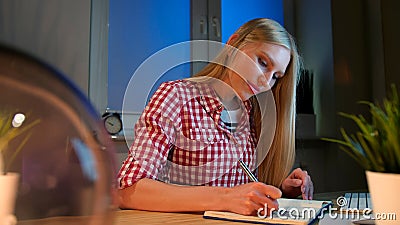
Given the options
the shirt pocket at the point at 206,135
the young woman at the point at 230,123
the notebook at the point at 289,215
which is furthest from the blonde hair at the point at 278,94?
the notebook at the point at 289,215

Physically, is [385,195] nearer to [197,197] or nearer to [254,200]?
[254,200]

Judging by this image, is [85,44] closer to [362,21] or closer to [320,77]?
[320,77]

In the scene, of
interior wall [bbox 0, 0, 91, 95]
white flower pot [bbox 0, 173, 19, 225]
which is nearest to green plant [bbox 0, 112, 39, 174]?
white flower pot [bbox 0, 173, 19, 225]

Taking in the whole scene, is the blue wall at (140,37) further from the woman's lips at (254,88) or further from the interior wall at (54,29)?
the woman's lips at (254,88)

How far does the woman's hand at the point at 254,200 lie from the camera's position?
0.77 meters

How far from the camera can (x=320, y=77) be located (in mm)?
2428

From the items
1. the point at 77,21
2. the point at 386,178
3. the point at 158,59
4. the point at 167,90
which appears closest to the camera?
the point at 386,178

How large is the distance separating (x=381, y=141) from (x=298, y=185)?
0.69m

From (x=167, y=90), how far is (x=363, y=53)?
178 centimetres

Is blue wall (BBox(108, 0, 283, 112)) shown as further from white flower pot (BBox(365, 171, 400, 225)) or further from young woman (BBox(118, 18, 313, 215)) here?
white flower pot (BBox(365, 171, 400, 225))

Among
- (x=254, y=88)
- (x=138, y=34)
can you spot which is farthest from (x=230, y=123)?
(x=138, y=34)

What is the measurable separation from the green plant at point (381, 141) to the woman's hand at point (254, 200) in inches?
10.3

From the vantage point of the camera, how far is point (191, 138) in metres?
1.17

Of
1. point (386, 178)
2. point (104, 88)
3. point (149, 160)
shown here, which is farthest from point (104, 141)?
point (104, 88)
